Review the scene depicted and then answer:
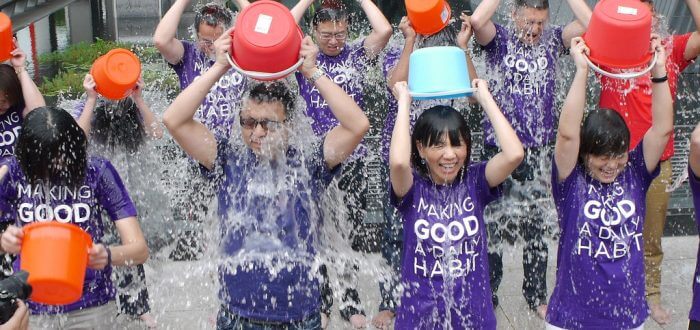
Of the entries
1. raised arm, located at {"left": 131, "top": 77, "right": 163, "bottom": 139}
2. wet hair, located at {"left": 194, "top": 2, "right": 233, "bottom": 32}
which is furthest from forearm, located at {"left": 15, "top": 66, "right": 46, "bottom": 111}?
wet hair, located at {"left": 194, "top": 2, "right": 233, "bottom": 32}

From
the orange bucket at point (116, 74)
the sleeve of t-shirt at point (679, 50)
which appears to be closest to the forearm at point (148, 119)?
the orange bucket at point (116, 74)

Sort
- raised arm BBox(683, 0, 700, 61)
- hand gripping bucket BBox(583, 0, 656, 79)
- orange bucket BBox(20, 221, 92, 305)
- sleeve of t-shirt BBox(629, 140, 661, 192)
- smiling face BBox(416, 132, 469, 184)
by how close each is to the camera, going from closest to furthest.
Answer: orange bucket BBox(20, 221, 92, 305)
smiling face BBox(416, 132, 469, 184)
hand gripping bucket BBox(583, 0, 656, 79)
sleeve of t-shirt BBox(629, 140, 661, 192)
raised arm BBox(683, 0, 700, 61)

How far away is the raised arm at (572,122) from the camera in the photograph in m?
3.43

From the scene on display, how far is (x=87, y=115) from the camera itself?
4258 mm

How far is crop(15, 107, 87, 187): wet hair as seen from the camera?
3094mm

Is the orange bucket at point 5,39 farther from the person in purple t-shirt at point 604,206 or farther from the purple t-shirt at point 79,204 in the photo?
the person in purple t-shirt at point 604,206

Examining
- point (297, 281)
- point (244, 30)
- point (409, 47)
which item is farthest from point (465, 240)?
point (409, 47)

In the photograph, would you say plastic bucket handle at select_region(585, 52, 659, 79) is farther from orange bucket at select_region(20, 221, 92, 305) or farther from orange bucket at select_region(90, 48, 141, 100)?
orange bucket at select_region(90, 48, 141, 100)

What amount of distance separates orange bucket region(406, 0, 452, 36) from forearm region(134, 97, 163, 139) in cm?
158

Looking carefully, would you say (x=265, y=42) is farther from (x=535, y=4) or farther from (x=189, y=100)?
(x=535, y=4)

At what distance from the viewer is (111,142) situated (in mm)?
4656

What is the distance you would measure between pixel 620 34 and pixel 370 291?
241cm

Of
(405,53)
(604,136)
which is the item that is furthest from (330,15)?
(604,136)

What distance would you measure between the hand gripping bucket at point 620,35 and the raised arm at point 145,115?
8.09 ft
